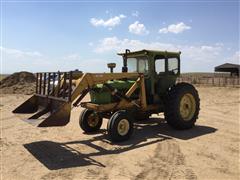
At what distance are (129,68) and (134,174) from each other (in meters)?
4.95

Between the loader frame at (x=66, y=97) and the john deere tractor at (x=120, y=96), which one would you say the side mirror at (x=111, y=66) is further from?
the loader frame at (x=66, y=97)

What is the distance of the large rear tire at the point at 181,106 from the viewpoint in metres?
9.22

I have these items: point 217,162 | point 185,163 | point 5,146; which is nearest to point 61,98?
point 5,146

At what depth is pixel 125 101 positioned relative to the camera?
875 centimetres

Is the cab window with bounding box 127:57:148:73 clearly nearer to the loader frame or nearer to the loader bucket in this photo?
the loader frame

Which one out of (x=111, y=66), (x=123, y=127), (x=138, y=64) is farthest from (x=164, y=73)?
(x=123, y=127)

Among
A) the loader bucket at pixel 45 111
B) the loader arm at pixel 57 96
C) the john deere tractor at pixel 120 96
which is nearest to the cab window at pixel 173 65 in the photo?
the john deere tractor at pixel 120 96

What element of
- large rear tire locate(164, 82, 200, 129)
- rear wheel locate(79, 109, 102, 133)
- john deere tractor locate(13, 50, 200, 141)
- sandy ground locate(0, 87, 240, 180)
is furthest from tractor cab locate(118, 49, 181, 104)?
rear wheel locate(79, 109, 102, 133)

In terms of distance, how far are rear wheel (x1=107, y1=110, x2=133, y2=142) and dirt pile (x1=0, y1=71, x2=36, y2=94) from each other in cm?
1905

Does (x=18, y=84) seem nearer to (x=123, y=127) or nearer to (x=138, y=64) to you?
(x=138, y=64)

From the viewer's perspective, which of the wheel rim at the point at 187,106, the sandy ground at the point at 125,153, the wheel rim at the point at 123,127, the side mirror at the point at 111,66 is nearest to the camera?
the sandy ground at the point at 125,153

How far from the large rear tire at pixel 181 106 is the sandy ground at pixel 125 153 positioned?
29cm

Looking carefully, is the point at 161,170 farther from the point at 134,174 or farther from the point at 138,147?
the point at 138,147

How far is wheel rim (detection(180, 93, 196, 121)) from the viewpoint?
9.68 metres
